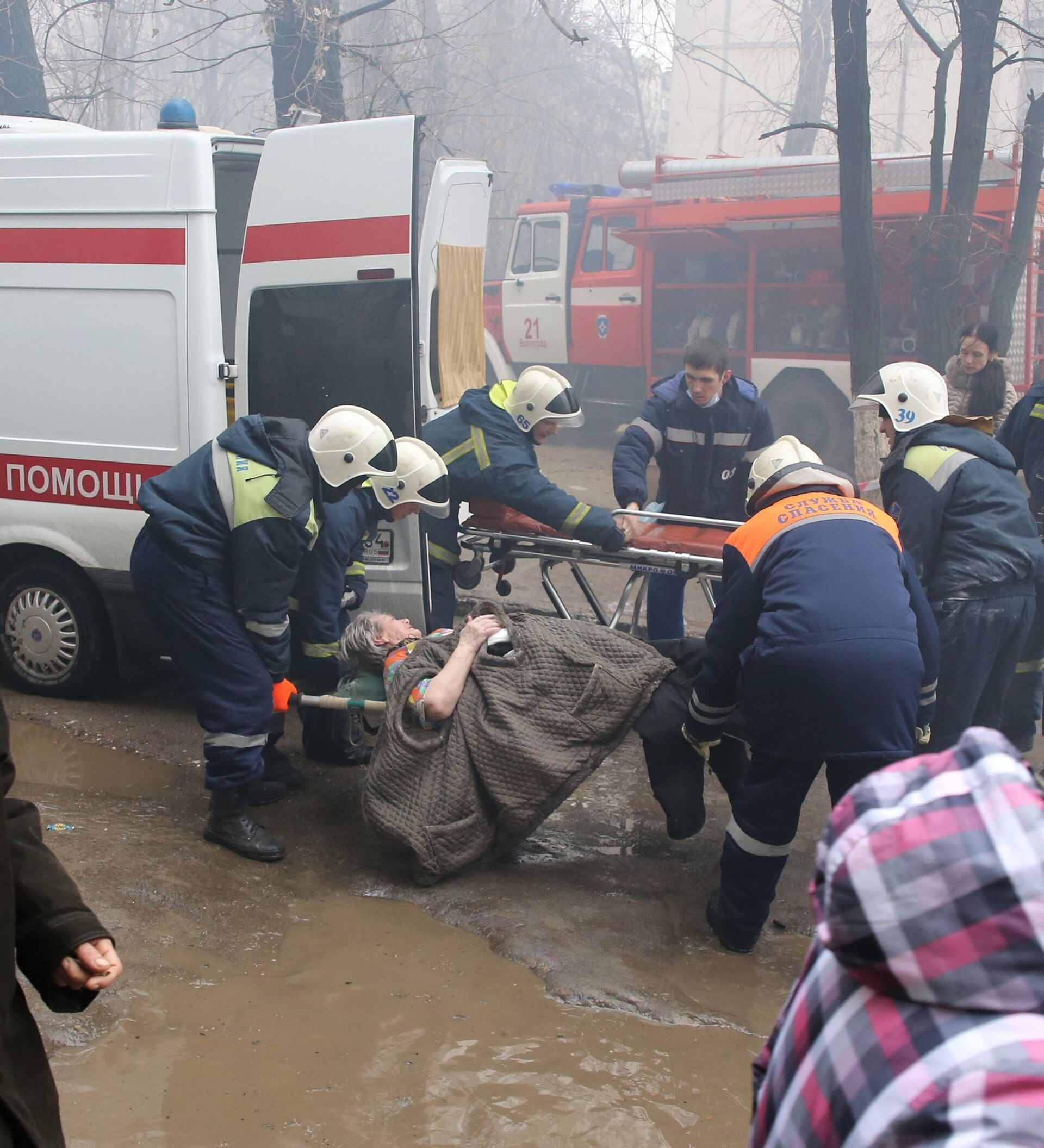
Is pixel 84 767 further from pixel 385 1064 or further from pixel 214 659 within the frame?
pixel 385 1064

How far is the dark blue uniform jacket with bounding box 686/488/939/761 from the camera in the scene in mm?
3133

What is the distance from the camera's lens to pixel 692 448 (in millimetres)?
6090

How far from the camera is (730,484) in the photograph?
615cm

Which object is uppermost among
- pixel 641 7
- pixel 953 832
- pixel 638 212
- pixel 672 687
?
pixel 641 7

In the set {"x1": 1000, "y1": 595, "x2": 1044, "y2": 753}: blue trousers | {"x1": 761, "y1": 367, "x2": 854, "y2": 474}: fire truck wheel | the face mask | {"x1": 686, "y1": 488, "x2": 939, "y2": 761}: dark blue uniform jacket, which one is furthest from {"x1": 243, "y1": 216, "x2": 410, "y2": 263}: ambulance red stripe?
{"x1": 761, "y1": 367, "x2": 854, "y2": 474}: fire truck wheel

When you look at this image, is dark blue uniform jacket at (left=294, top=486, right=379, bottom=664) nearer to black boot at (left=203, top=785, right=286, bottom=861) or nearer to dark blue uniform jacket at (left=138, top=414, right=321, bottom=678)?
dark blue uniform jacket at (left=138, top=414, right=321, bottom=678)

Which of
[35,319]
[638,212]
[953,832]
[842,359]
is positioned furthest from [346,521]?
[638,212]

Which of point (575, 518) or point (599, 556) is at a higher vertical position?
point (575, 518)

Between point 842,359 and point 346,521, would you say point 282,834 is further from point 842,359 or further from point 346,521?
point 842,359

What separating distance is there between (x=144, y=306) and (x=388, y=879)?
260 cm

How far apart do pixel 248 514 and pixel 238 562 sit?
17 centimetres

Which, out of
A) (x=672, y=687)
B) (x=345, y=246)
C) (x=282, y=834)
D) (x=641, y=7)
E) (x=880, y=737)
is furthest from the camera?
(x=641, y=7)

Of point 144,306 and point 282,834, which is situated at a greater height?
point 144,306

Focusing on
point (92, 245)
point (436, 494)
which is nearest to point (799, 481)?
point (436, 494)
